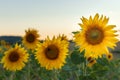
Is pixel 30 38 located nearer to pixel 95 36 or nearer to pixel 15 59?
pixel 15 59

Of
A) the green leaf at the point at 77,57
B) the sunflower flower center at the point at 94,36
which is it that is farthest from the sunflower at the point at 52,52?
the sunflower flower center at the point at 94,36

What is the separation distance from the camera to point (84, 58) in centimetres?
452

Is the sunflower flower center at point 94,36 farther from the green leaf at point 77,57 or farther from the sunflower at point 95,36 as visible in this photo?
the green leaf at point 77,57

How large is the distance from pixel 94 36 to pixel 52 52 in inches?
44.3

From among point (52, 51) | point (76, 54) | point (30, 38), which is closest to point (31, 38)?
point (30, 38)

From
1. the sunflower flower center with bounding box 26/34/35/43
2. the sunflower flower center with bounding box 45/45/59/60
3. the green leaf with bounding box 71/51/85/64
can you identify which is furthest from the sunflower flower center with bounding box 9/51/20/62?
the green leaf with bounding box 71/51/85/64

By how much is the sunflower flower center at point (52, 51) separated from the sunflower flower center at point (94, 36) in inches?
42.3

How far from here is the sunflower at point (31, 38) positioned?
782 cm

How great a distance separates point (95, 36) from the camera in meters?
4.34

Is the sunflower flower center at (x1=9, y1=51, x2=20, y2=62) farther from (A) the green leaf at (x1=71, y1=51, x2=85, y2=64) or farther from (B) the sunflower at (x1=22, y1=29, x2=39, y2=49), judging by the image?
(A) the green leaf at (x1=71, y1=51, x2=85, y2=64)

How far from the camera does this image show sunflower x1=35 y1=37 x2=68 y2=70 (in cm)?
533

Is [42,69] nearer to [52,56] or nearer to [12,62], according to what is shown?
[12,62]

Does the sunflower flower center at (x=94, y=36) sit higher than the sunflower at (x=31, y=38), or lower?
lower

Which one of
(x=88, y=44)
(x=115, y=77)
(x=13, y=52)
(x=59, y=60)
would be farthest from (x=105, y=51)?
(x=13, y=52)
